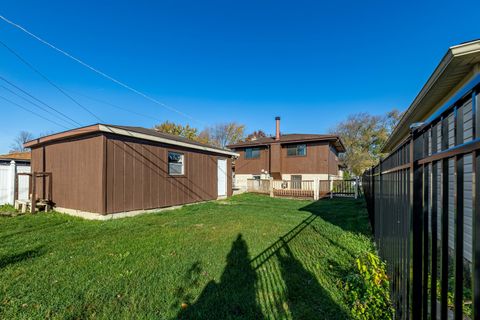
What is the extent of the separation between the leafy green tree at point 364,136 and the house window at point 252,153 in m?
17.0

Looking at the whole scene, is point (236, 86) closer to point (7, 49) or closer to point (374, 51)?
point (374, 51)

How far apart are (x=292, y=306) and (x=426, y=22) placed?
1145cm

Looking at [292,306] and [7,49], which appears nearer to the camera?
[292,306]

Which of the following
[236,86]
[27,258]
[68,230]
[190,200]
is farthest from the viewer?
[236,86]

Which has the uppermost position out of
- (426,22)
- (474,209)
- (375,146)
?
(426,22)

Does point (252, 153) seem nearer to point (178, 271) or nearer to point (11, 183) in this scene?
point (11, 183)

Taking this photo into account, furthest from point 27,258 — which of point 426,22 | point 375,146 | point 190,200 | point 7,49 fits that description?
point 375,146

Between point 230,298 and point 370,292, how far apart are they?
1.55 metres

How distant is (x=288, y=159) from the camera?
18656 millimetres

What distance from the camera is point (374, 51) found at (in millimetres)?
12594

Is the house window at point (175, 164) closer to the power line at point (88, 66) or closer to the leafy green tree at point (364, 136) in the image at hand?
the power line at point (88, 66)

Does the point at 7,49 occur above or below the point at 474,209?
above

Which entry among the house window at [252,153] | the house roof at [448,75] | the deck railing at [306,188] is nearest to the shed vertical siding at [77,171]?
the house roof at [448,75]

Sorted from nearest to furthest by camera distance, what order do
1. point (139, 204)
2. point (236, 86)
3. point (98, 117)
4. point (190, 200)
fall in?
1. point (139, 204)
2. point (190, 200)
3. point (98, 117)
4. point (236, 86)
